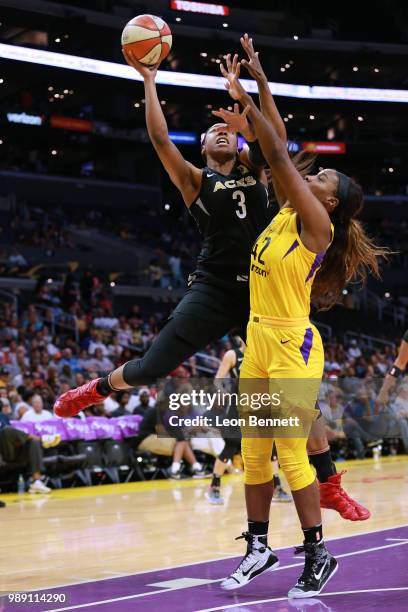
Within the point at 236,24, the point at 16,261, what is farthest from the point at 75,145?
the point at 16,261

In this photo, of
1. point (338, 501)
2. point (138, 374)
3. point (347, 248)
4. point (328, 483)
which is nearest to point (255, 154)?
point (347, 248)

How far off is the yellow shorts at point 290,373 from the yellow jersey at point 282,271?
83 millimetres

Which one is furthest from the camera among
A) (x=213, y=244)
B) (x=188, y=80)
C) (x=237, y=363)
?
(x=188, y=80)

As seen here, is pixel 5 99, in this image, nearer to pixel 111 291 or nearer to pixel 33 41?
pixel 33 41

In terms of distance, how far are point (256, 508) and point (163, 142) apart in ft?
7.68

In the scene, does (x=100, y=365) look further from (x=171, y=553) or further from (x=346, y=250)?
(x=346, y=250)

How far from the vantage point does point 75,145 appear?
36.7 meters

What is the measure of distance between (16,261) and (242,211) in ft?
73.2

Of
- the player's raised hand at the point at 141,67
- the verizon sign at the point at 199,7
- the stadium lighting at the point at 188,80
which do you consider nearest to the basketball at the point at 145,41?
the player's raised hand at the point at 141,67

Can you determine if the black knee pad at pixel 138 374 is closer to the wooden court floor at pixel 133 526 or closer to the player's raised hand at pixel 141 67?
the wooden court floor at pixel 133 526

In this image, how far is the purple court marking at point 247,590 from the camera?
17.3 feet

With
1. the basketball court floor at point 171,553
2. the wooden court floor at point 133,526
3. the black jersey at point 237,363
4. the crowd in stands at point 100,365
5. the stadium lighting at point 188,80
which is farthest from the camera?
the stadium lighting at point 188,80

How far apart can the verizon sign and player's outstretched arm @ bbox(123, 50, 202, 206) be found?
27694 mm

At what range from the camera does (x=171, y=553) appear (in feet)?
25.3
